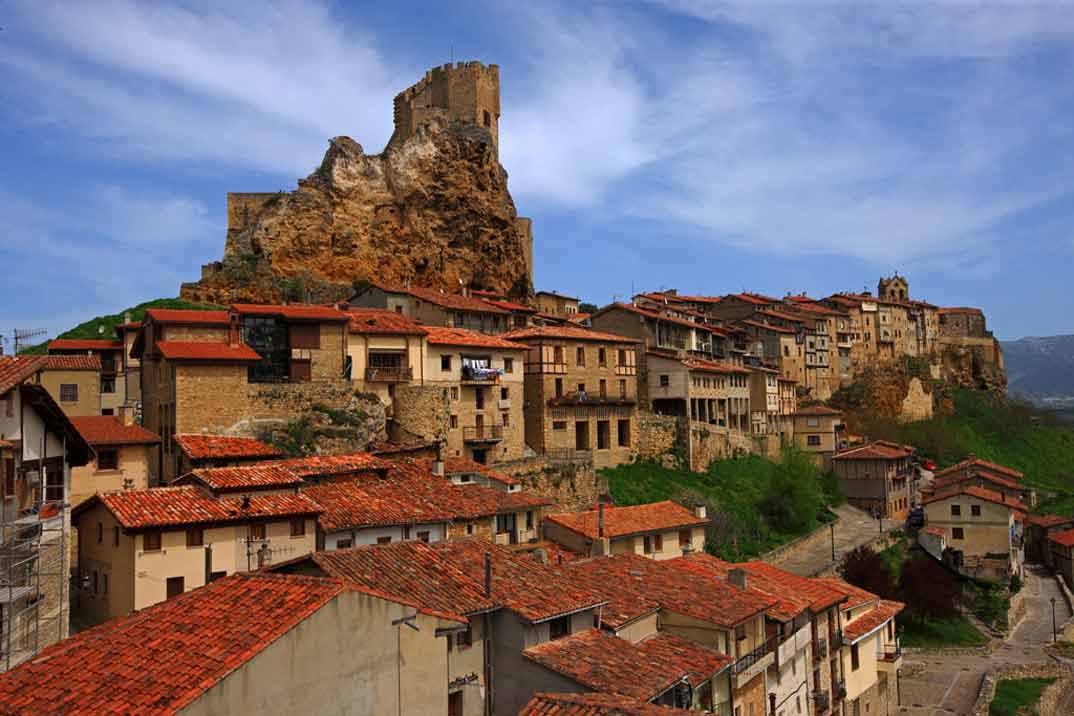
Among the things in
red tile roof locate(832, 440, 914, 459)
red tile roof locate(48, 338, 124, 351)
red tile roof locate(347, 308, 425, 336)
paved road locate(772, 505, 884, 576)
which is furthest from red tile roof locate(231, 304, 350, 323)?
red tile roof locate(832, 440, 914, 459)

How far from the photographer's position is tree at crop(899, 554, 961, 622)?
48719 millimetres

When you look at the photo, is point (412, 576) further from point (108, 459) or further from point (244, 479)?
point (108, 459)

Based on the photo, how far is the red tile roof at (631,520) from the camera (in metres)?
36.0

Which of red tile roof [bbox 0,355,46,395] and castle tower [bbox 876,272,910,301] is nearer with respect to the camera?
red tile roof [bbox 0,355,46,395]

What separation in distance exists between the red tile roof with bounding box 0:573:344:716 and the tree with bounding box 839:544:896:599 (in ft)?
133

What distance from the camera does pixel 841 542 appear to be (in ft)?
178

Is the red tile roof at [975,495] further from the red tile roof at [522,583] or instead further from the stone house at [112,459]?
the stone house at [112,459]

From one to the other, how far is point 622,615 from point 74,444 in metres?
14.2

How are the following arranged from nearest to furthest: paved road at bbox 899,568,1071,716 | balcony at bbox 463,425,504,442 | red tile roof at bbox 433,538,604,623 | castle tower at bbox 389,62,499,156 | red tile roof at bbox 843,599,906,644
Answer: red tile roof at bbox 433,538,604,623 → red tile roof at bbox 843,599,906,644 → paved road at bbox 899,568,1071,716 → balcony at bbox 463,425,504,442 → castle tower at bbox 389,62,499,156

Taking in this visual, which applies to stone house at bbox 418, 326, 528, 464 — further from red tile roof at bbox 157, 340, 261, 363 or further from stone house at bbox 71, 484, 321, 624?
stone house at bbox 71, 484, 321, 624

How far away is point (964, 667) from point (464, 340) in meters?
31.7

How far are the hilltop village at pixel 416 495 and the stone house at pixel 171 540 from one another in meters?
0.09

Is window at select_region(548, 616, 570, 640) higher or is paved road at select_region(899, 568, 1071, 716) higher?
Answer: window at select_region(548, 616, 570, 640)

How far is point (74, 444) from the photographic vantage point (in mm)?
19547
